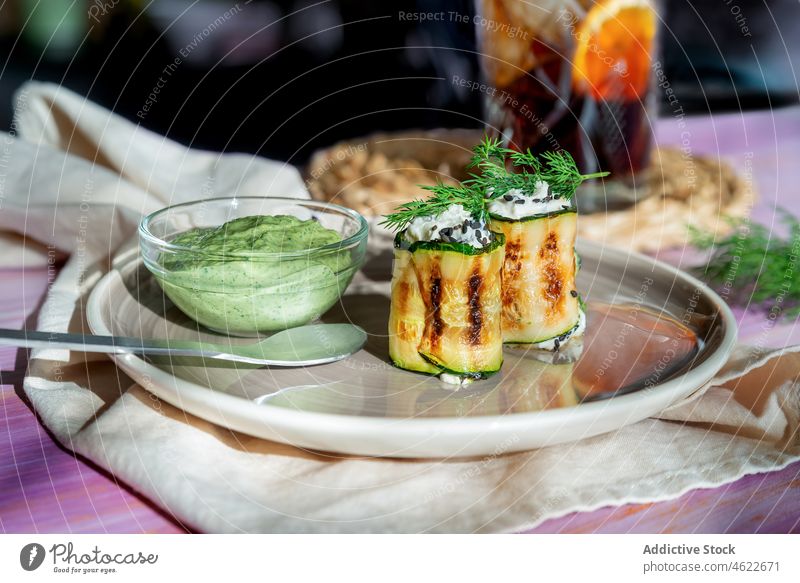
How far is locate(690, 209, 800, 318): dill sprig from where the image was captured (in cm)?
122

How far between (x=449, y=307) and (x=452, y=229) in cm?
9

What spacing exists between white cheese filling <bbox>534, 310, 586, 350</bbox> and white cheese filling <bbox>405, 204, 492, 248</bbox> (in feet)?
0.58

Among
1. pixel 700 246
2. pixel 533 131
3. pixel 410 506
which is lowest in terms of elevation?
pixel 410 506

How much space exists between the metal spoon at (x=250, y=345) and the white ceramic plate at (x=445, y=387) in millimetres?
18

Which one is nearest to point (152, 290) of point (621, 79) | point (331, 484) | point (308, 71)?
point (331, 484)

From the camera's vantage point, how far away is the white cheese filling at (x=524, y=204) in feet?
3.26

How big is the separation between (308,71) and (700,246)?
146cm

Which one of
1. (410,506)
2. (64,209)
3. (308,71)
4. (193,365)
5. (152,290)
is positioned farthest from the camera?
(308,71)

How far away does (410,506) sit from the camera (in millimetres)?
765

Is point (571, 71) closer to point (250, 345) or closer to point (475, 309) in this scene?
point (475, 309)

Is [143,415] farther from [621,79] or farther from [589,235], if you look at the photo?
[621,79]

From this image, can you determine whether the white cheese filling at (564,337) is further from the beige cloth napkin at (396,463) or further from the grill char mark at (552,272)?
the beige cloth napkin at (396,463)

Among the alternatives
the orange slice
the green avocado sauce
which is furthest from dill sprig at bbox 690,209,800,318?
the green avocado sauce

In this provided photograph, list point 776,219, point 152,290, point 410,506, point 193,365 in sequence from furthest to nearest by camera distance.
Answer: point 776,219 < point 152,290 < point 193,365 < point 410,506
